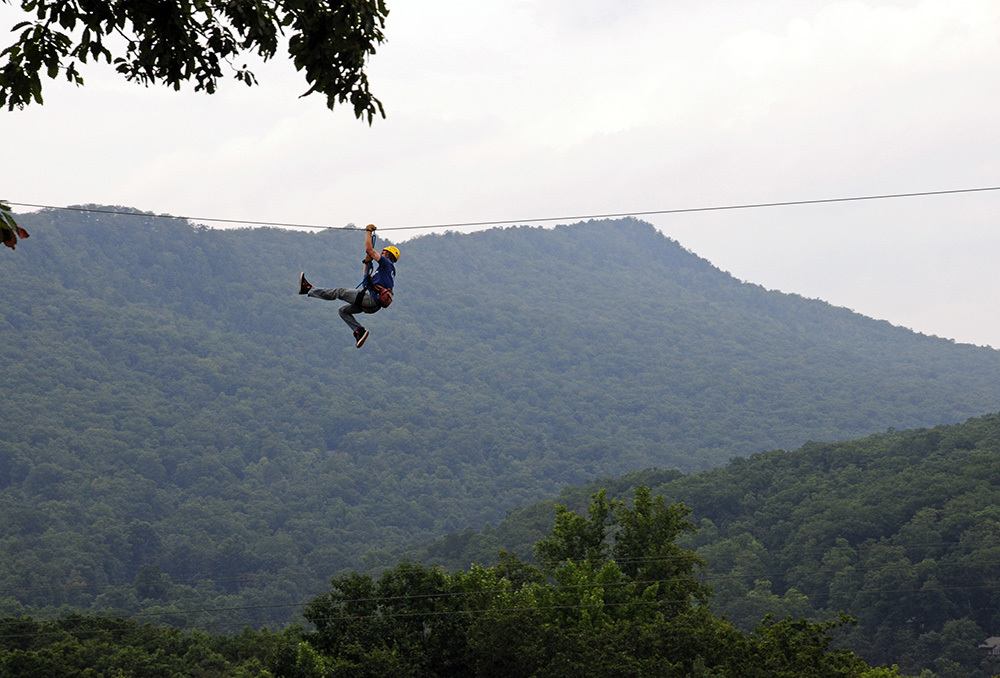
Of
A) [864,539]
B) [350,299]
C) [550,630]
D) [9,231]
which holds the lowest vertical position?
[864,539]

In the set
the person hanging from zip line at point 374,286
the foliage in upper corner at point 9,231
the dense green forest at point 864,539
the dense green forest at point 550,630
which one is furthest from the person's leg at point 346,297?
the dense green forest at point 864,539

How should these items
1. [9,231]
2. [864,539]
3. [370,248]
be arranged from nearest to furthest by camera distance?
1. [9,231]
2. [370,248]
3. [864,539]

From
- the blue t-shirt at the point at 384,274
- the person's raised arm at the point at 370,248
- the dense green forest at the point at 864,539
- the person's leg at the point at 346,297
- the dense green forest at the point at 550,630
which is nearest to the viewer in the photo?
the person's raised arm at the point at 370,248

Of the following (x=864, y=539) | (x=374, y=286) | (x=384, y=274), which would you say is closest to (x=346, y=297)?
(x=374, y=286)

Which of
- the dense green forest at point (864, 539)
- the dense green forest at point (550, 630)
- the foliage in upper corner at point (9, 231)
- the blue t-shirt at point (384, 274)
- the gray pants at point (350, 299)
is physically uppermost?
the foliage in upper corner at point (9, 231)

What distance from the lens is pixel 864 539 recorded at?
263ft

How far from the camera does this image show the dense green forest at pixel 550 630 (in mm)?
25688

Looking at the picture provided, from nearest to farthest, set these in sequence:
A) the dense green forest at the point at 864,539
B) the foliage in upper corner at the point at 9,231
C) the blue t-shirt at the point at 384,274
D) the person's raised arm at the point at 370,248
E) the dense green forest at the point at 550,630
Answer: the foliage in upper corner at the point at 9,231, the person's raised arm at the point at 370,248, the blue t-shirt at the point at 384,274, the dense green forest at the point at 550,630, the dense green forest at the point at 864,539

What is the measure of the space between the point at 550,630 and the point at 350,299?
16.8 meters

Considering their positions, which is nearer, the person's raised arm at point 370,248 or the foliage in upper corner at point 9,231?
the foliage in upper corner at point 9,231

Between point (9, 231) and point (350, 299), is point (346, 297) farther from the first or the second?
point (9, 231)

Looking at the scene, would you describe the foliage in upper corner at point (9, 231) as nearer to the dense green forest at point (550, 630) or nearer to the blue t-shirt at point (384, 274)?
the blue t-shirt at point (384, 274)

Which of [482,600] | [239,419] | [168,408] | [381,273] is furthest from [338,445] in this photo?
[381,273]

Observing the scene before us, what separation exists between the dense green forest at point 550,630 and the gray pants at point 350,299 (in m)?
13.5
